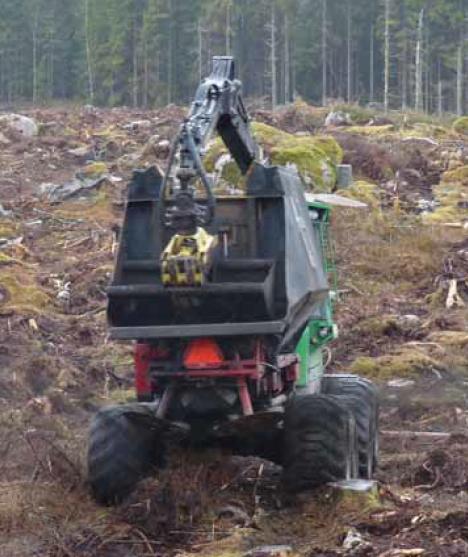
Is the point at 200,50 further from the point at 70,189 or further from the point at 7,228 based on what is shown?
the point at 7,228

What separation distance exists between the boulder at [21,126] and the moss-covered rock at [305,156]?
8190mm

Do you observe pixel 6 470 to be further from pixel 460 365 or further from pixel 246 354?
pixel 460 365

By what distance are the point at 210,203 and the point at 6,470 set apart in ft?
11.1

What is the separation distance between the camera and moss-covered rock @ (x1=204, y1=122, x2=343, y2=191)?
25094 millimetres

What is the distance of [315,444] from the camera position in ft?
29.9

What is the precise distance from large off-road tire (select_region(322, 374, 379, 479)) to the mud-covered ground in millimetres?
333

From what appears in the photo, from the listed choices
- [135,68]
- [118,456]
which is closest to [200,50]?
[135,68]

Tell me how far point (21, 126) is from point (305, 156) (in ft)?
35.7

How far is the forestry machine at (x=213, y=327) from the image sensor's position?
8.93 metres

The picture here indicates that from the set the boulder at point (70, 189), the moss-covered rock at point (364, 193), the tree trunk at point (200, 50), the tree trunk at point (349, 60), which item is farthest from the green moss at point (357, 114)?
the tree trunk at point (349, 60)

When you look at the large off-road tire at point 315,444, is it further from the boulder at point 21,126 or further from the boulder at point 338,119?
the boulder at point 338,119

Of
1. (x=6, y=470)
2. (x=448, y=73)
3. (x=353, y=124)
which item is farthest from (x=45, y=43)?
(x=6, y=470)

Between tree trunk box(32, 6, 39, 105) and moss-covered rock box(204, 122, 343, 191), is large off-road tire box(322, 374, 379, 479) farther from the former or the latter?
tree trunk box(32, 6, 39, 105)

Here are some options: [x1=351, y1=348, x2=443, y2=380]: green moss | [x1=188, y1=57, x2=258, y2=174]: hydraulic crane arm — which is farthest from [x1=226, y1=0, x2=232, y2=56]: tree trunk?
[x1=188, y1=57, x2=258, y2=174]: hydraulic crane arm
